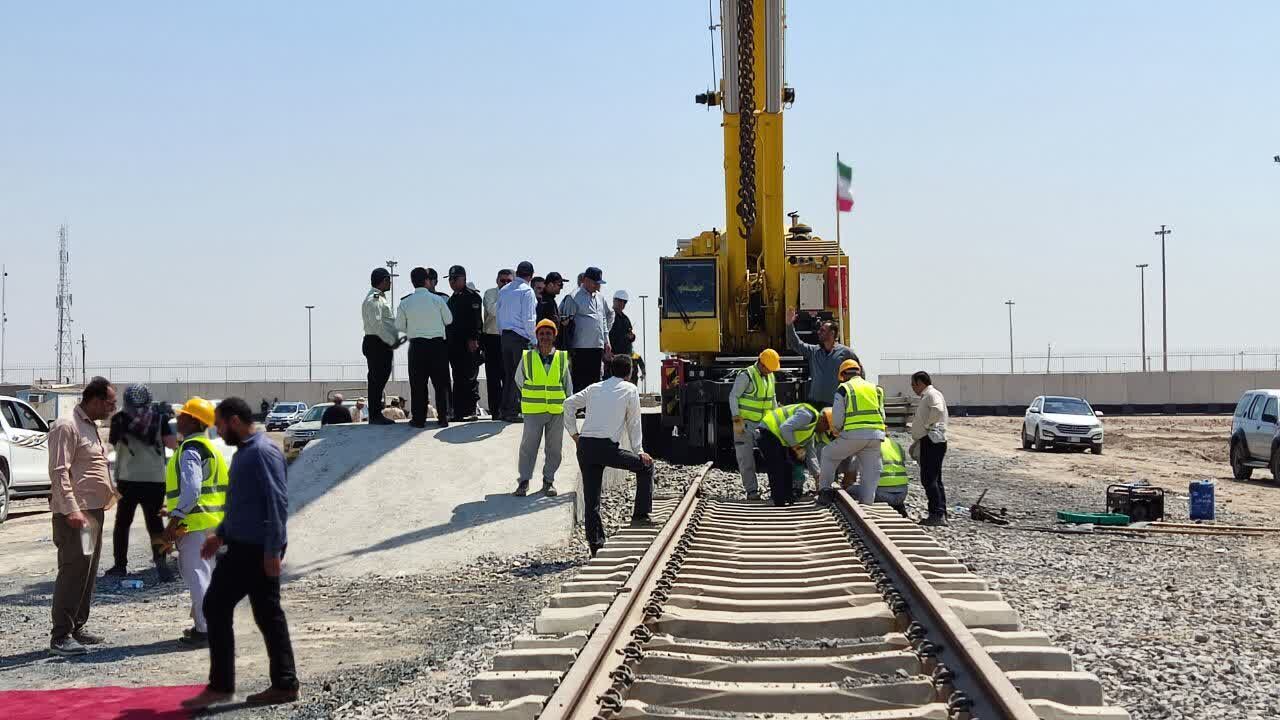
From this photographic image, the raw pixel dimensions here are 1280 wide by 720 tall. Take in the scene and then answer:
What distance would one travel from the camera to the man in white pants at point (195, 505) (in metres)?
8.92

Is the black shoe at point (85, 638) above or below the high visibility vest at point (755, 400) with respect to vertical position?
below

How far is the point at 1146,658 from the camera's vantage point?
7605 millimetres

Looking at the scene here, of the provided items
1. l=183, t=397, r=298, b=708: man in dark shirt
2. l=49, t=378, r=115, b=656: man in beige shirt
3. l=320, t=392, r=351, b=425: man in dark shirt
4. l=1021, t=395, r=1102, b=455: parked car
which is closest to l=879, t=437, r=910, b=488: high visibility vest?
l=320, t=392, r=351, b=425: man in dark shirt

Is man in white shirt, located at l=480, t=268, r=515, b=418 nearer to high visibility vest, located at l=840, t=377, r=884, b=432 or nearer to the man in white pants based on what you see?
high visibility vest, located at l=840, t=377, r=884, b=432

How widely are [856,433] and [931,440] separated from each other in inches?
82.6

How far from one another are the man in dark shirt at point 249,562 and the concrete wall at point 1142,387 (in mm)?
61737

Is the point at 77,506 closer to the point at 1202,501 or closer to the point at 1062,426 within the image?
the point at 1202,501

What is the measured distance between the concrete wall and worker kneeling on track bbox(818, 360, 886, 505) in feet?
178

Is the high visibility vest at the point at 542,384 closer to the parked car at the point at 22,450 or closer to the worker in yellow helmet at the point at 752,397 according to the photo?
the worker in yellow helmet at the point at 752,397

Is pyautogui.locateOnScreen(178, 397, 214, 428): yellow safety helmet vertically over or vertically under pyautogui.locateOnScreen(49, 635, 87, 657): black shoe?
over

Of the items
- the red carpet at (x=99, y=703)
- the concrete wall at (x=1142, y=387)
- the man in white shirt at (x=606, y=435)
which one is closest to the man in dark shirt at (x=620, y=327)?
the man in white shirt at (x=606, y=435)

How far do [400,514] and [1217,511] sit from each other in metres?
11.0

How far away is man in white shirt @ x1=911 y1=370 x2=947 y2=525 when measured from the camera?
15461 mm

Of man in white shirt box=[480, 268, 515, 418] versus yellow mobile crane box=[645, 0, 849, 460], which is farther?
yellow mobile crane box=[645, 0, 849, 460]
